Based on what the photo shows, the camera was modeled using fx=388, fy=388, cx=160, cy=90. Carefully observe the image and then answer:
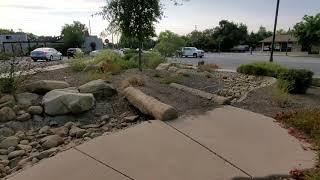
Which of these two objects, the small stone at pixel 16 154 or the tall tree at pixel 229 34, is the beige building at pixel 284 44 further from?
the small stone at pixel 16 154

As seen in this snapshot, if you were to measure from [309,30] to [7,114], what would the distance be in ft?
190

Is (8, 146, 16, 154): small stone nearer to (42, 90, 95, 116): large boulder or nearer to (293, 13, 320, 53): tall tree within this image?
(42, 90, 95, 116): large boulder

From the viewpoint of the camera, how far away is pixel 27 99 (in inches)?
344

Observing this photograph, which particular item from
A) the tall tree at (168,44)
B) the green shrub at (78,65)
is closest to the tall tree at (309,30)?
the tall tree at (168,44)

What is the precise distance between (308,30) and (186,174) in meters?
58.8

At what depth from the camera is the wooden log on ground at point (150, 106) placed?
7457 millimetres

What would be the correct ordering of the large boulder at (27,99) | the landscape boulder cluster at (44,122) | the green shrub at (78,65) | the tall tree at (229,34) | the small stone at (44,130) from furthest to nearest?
the tall tree at (229,34)
the green shrub at (78,65)
the large boulder at (27,99)
the small stone at (44,130)
the landscape boulder cluster at (44,122)

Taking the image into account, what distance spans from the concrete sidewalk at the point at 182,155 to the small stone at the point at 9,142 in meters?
1.47

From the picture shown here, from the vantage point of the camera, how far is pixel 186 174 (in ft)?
A: 18.3

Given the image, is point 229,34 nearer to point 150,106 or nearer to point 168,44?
point 168,44

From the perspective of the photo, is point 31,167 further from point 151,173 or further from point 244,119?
point 244,119

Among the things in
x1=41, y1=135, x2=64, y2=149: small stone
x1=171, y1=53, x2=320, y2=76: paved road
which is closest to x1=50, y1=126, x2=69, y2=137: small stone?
x1=41, y1=135, x2=64, y2=149: small stone

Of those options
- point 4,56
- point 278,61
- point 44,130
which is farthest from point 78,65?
point 278,61

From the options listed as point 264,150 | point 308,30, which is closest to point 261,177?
point 264,150
